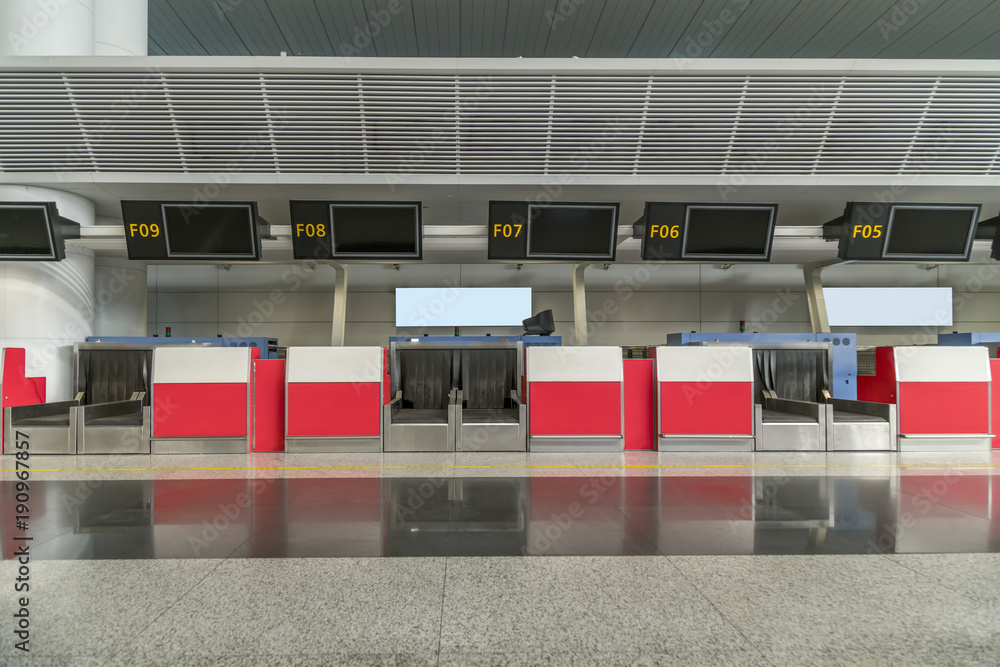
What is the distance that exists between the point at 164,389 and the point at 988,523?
28.0 ft

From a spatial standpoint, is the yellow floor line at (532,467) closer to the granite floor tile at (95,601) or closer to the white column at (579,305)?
the granite floor tile at (95,601)

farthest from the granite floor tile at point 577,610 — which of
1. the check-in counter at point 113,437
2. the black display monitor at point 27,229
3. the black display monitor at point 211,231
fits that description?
the black display monitor at point 27,229

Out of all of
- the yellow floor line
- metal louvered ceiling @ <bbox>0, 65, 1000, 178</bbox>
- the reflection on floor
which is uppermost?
metal louvered ceiling @ <bbox>0, 65, 1000, 178</bbox>

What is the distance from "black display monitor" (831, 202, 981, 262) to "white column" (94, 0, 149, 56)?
11.6 metres

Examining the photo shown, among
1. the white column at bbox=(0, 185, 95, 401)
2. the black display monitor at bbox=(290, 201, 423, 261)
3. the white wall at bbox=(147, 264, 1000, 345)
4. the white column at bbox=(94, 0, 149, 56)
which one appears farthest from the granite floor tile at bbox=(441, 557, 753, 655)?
the white column at bbox=(94, 0, 149, 56)

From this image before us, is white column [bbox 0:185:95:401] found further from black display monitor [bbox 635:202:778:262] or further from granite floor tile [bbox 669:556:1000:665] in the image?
granite floor tile [bbox 669:556:1000:665]

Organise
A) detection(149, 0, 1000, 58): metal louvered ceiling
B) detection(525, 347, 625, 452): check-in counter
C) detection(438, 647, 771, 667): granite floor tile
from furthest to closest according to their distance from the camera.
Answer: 1. detection(149, 0, 1000, 58): metal louvered ceiling
2. detection(525, 347, 625, 452): check-in counter
3. detection(438, 647, 771, 667): granite floor tile

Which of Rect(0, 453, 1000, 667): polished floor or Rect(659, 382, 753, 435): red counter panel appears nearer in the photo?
Rect(0, 453, 1000, 667): polished floor

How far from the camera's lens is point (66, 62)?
23.9 feet

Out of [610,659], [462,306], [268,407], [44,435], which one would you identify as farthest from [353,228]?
[610,659]

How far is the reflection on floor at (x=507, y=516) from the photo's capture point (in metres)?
3.27

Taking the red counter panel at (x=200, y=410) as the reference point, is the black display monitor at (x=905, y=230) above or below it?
above

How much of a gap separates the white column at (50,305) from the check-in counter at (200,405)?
133 inches

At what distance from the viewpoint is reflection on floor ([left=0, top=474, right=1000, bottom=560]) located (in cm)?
327
